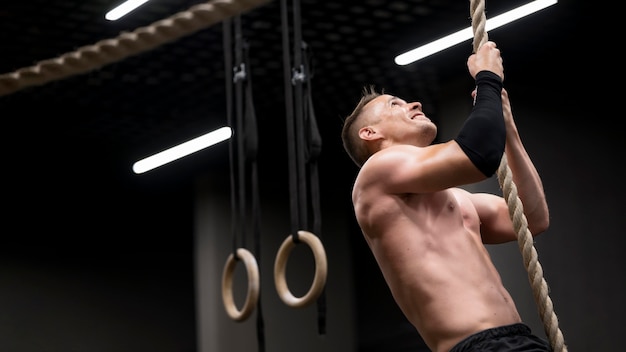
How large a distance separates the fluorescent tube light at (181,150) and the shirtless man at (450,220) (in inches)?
212

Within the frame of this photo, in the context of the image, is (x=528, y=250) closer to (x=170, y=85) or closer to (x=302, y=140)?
(x=302, y=140)

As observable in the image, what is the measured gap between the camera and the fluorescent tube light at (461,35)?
5492mm

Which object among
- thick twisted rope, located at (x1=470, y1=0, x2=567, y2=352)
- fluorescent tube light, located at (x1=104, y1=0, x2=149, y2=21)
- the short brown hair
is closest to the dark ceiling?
fluorescent tube light, located at (x1=104, y1=0, x2=149, y2=21)

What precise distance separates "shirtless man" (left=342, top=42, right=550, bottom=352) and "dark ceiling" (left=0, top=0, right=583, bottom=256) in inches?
90.2

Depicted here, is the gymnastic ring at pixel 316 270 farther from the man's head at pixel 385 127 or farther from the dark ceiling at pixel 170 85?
the man's head at pixel 385 127

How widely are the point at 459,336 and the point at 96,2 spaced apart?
361 centimetres

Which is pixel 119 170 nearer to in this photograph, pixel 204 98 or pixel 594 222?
pixel 204 98

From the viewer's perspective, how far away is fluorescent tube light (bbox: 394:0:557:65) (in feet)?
18.0

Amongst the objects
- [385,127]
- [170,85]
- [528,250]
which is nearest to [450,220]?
[528,250]

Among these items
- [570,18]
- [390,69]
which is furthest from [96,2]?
[570,18]

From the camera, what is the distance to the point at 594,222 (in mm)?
6359

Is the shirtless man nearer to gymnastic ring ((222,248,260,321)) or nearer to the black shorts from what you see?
the black shorts

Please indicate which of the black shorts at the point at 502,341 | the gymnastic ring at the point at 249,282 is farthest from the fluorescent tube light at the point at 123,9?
the black shorts at the point at 502,341

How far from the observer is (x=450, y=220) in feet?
7.32
